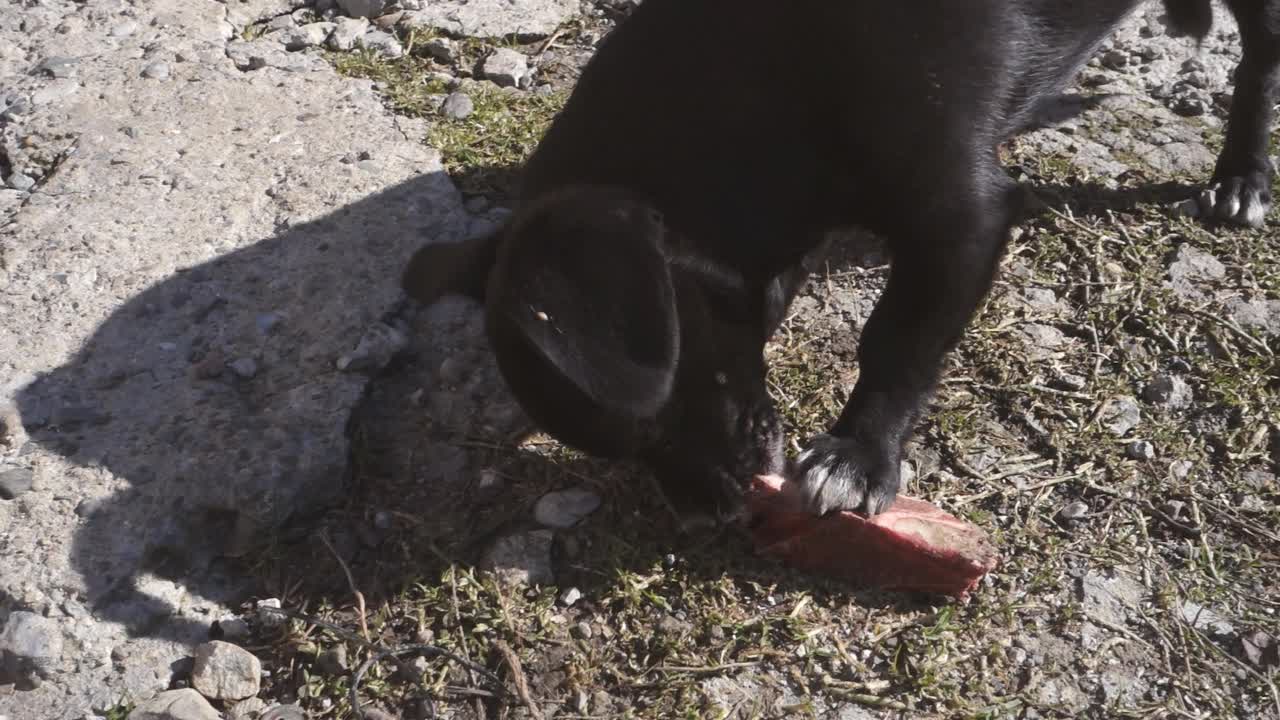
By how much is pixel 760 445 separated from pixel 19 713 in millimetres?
1617

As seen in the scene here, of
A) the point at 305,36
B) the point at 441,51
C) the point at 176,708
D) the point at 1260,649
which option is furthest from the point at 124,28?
the point at 1260,649

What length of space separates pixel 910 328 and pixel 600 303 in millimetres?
879

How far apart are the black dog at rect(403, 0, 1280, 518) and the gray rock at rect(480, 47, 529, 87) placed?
1.44 metres

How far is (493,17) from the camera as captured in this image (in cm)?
442

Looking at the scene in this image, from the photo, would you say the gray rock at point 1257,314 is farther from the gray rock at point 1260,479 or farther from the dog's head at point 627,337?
the dog's head at point 627,337

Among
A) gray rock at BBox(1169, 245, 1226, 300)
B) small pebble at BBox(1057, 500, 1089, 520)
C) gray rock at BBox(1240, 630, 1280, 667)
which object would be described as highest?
gray rock at BBox(1169, 245, 1226, 300)

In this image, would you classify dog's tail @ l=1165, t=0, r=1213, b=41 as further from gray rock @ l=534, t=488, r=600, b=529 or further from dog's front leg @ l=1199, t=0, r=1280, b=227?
gray rock @ l=534, t=488, r=600, b=529

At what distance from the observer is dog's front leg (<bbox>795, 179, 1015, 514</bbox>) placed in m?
2.67

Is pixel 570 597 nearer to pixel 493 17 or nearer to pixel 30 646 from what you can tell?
pixel 30 646

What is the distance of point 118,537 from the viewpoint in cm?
264

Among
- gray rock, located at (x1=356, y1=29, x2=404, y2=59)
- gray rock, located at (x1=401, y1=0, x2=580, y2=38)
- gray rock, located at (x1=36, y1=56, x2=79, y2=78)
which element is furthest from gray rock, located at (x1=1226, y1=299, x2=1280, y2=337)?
gray rock, located at (x1=36, y1=56, x2=79, y2=78)

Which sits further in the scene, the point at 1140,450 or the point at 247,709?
the point at 1140,450

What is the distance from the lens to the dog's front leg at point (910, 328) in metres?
2.67

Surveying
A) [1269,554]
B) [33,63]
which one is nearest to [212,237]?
[33,63]
